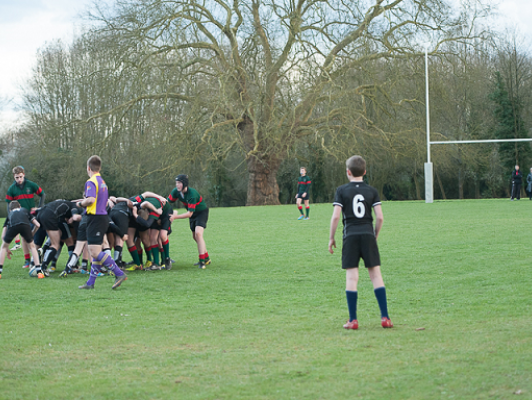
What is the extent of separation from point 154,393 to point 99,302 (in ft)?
13.7

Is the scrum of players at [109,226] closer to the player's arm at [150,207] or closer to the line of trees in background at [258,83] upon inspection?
the player's arm at [150,207]

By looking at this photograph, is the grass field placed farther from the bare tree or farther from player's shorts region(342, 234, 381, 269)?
the bare tree

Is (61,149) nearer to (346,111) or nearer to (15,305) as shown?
(346,111)

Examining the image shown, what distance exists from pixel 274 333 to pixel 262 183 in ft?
109

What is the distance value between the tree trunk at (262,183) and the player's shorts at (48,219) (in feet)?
90.7

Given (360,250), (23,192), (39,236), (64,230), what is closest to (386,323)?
(360,250)

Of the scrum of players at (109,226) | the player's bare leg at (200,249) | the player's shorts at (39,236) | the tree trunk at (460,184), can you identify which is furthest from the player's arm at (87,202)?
the tree trunk at (460,184)

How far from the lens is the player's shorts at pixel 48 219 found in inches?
444

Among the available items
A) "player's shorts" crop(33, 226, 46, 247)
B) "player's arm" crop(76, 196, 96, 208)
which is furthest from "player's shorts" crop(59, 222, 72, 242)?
"player's arm" crop(76, 196, 96, 208)

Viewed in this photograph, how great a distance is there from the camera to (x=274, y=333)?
20.5 ft

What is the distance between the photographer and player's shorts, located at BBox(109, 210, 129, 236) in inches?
436

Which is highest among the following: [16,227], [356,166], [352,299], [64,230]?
[356,166]

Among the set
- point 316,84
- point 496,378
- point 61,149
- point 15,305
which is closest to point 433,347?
point 496,378

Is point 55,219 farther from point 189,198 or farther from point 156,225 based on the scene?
point 189,198
